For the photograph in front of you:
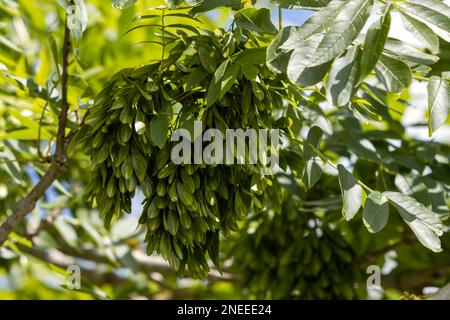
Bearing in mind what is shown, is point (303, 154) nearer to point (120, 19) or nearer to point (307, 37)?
point (307, 37)

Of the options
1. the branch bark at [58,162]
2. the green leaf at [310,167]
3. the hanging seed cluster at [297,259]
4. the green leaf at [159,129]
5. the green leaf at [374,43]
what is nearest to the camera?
the green leaf at [374,43]

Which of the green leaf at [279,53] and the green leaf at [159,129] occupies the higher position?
the green leaf at [279,53]

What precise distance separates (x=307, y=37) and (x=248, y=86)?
0.46 ft

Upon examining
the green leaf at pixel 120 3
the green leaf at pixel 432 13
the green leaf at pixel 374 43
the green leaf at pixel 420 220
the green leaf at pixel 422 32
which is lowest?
the green leaf at pixel 420 220

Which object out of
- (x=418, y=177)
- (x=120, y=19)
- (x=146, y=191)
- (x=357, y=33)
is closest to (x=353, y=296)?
(x=418, y=177)

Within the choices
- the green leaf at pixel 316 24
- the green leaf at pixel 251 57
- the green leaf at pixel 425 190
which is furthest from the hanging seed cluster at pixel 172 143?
the green leaf at pixel 425 190

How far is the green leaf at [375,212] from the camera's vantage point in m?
0.96

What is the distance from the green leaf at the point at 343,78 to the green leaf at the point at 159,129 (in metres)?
0.23

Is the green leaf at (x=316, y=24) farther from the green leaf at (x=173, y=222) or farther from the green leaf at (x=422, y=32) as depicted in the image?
the green leaf at (x=173, y=222)

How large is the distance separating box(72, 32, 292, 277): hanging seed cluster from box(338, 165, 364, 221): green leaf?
114 millimetres

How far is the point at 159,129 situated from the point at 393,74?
31 cm

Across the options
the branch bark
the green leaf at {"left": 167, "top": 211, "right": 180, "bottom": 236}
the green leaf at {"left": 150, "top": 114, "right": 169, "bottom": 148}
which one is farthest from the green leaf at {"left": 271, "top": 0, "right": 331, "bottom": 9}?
the branch bark

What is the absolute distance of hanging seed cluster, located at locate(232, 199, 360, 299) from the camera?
1.54m

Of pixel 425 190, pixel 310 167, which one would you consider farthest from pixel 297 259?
pixel 310 167
